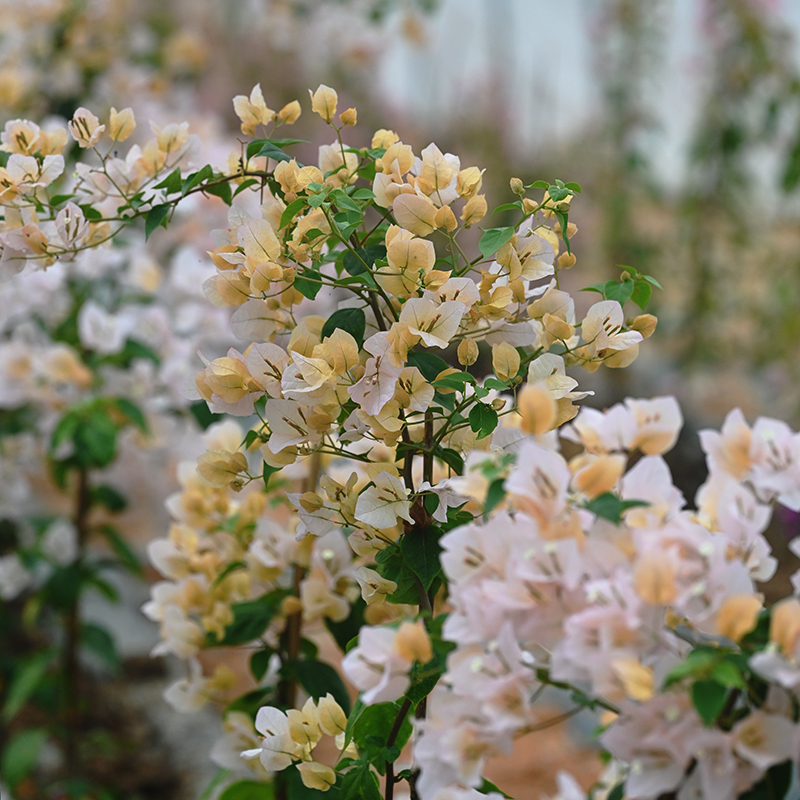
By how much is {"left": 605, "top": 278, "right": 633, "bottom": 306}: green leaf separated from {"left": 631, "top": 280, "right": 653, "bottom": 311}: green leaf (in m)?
0.01

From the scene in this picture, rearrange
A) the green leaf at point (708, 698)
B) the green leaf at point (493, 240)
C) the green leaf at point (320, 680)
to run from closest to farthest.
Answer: the green leaf at point (708, 698)
the green leaf at point (493, 240)
the green leaf at point (320, 680)

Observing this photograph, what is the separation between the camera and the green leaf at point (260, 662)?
748mm

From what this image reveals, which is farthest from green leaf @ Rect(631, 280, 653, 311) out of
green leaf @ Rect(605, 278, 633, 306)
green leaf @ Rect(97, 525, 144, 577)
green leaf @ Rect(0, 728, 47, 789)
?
green leaf @ Rect(0, 728, 47, 789)

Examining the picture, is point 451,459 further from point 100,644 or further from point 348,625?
point 100,644

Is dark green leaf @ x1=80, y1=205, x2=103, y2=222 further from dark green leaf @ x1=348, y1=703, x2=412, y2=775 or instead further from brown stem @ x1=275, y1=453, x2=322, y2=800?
dark green leaf @ x1=348, y1=703, x2=412, y2=775

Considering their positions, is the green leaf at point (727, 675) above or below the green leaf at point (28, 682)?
below

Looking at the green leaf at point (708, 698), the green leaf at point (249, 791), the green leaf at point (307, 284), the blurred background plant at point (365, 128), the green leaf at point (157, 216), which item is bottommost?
the green leaf at point (708, 698)

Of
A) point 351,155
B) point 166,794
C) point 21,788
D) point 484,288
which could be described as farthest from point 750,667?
point 21,788

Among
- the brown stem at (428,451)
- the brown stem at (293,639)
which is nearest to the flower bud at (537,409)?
the brown stem at (428,451)

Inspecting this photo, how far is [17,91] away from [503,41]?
3797 millimetres

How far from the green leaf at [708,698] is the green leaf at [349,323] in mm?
302

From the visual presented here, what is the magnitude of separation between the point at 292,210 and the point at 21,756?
102 cm

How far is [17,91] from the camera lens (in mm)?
1484

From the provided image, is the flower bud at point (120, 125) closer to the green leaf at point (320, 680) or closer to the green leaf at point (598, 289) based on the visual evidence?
the green leaf at point (598, 289)
